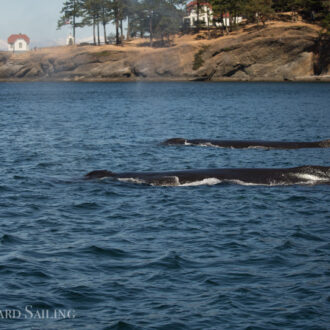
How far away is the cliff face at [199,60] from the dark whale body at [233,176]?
334ft

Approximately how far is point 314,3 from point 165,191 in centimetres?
11593

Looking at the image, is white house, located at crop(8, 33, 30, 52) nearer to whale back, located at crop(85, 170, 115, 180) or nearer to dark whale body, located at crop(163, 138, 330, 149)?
dark whale body, located at crop(163, 138, 330, 149)

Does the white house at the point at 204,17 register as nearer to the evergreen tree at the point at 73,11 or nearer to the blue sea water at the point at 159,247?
the evergreen tree at the point at 73,11

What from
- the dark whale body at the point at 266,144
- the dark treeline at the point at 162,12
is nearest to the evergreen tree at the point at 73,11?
the dark treeline at the point at 162,12

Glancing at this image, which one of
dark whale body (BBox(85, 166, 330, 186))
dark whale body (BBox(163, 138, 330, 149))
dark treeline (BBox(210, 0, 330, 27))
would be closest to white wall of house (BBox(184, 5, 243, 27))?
dark treeline (BBox(210, 0, 330, 27))

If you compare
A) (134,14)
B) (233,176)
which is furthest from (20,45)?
(233,176)

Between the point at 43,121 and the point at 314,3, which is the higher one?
the point at 314,3

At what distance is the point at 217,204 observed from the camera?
1925 centimetres

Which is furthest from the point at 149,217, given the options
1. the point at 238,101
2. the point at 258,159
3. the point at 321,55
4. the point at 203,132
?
the point at 321,55

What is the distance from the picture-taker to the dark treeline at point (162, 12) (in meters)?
129

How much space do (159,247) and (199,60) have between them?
116m

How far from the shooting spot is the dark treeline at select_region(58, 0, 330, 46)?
129 meters

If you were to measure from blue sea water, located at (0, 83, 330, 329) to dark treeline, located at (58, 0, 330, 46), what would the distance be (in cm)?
10480

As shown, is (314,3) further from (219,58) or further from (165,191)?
(165,191)
